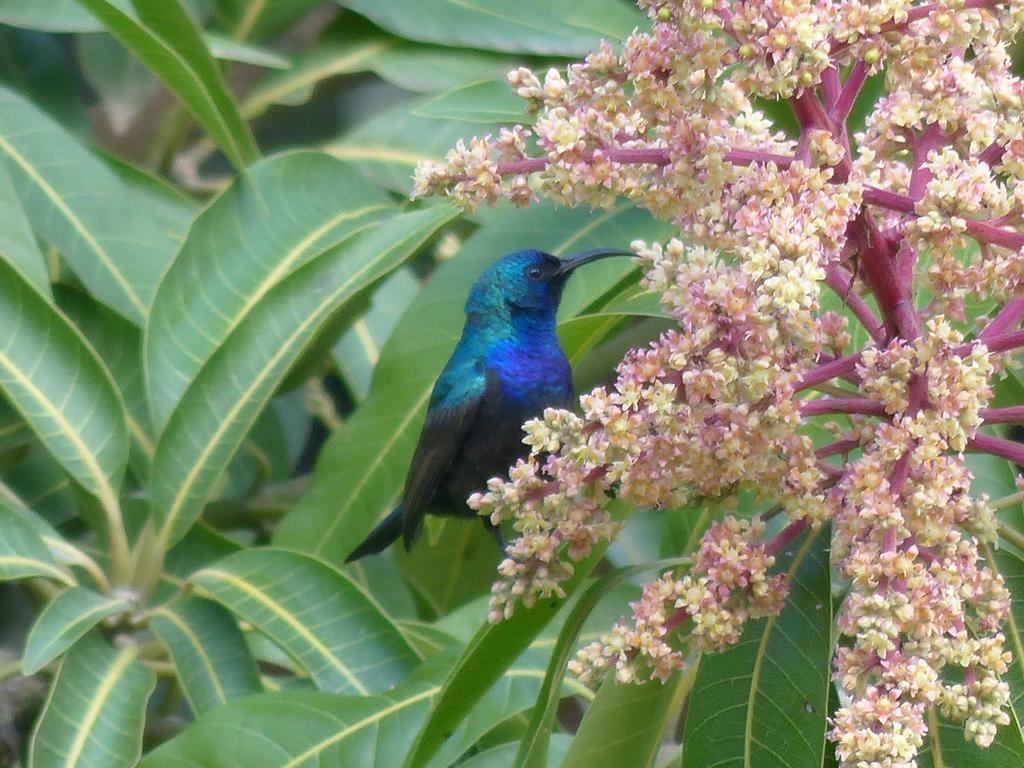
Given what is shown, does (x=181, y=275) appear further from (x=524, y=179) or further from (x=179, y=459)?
(x=524, y=179)

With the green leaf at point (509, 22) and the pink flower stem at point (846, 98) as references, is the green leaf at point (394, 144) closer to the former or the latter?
the green leaf at point (509, 22)

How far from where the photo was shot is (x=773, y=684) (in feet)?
4.48

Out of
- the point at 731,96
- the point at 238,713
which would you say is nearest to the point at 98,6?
the point at 238,713

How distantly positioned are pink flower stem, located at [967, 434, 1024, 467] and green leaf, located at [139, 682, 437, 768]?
2.66ft

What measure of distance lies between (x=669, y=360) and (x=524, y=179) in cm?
21

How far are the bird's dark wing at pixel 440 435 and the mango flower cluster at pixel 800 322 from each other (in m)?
0.99

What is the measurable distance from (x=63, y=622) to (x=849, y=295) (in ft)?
3.67

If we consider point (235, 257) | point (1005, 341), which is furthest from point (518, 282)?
point (1005, 341)

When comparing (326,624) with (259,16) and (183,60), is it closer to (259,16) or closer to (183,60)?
(183,60)

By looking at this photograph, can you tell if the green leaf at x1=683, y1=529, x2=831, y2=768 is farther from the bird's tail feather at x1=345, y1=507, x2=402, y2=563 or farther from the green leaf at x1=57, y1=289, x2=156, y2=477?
the green leaf at x1=57, y1=289, x2=156, y2=477

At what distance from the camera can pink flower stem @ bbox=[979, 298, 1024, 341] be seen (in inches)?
44.8

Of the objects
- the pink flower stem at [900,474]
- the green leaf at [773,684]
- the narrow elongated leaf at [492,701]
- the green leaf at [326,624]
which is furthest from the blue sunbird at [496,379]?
the pink flower stem at [900,474]


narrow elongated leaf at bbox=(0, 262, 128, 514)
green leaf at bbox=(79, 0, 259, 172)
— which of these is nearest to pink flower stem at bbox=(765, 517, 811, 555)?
narrow elongated leaf at bbox=(0, 262, 128, 514)

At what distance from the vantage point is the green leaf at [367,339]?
8.40 ft
